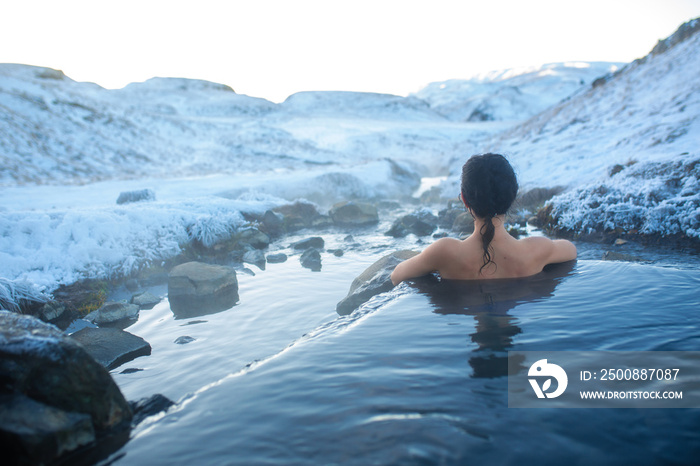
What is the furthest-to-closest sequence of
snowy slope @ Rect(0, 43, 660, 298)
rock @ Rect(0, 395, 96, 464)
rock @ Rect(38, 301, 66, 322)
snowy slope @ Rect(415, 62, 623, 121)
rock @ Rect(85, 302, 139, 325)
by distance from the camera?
snowy slope @ Rect(415, 62, 623, 121) < snowy slope @ Rect(0, 43, 660, 298) < rock @ Rect(38, 301, 66, 322) < rock @ Rect(85, 302, 139, 325) < rock @ Rect(0, 395, 96, 464)

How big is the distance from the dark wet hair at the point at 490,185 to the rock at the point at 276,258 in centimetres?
441

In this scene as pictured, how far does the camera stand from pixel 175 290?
5105 mm

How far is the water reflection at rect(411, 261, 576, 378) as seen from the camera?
230cm

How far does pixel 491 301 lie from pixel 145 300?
4.05m

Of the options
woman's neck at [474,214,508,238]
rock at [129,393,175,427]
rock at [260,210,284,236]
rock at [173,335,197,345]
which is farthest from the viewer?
rock at [260,210,284,236]

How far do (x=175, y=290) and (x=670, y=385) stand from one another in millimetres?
4752

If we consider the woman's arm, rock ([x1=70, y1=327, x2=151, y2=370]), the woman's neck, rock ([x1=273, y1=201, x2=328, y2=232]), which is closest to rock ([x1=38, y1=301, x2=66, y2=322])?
rock ([x1=70, y1=327, x2=151, y2=370])

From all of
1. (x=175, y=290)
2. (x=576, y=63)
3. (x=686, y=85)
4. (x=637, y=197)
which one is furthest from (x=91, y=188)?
(x=576, y=63)

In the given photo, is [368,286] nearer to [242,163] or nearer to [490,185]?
[490,185]

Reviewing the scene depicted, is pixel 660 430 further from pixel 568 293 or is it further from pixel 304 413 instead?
pixel 568 293

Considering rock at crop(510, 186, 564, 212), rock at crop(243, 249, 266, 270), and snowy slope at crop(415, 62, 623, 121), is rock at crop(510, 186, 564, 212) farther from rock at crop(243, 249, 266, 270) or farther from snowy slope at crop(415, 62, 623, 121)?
snowy slope at crop(415, 62, 623, 121)

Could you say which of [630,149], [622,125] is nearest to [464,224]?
[630,149]

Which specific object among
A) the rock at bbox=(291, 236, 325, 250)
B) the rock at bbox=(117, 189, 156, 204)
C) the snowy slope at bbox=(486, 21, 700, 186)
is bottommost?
the rock at bbox=(291, 236, 325, 250)

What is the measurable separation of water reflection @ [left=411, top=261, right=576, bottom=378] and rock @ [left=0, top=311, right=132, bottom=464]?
1733 mm
